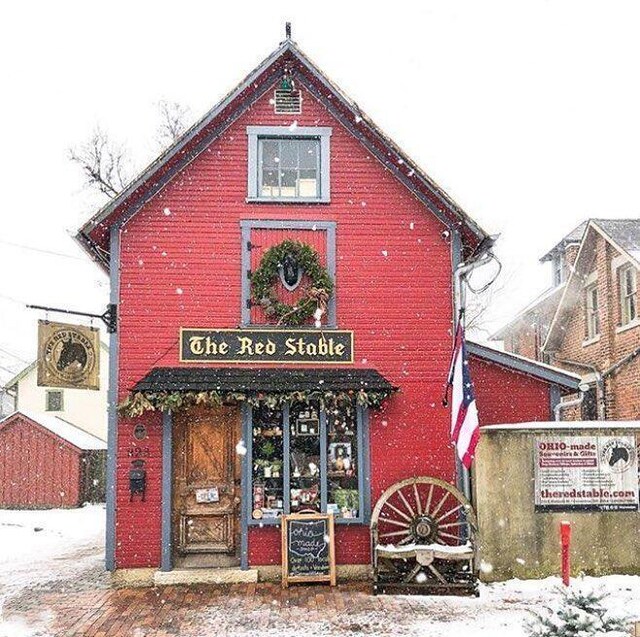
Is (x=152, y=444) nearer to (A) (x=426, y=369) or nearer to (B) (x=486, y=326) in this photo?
(A) (x=426, y=369)

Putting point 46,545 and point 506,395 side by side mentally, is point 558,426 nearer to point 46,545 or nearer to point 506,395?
point 506,395

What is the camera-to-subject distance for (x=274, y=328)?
11.4m

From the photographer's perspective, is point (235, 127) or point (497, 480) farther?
point (235, 127)

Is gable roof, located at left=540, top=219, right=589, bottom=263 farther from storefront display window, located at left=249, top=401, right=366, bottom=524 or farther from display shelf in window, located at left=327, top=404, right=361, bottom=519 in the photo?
storefront display window, located at left=249, top=401, right=366, bottom=524

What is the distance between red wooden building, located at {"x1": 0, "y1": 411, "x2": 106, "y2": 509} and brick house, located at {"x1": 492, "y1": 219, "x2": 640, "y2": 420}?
14.2m

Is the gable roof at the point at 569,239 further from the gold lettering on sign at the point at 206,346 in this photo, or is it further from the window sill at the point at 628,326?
the gold lettering on sign at the point at 206,346

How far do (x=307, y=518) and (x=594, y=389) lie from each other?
11.2 m

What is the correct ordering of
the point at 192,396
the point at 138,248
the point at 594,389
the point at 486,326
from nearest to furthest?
the point at 192,396, the point at 138,248, the point at 594,389, the point at 486,326

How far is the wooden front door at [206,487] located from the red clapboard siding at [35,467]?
43.2 ft

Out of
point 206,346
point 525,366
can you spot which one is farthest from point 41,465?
point 525,366

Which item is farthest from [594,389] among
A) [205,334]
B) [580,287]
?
[205,334]

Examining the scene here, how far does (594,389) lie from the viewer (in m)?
19.5

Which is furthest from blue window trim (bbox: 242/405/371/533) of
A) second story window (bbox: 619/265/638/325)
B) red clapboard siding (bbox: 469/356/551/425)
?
second story window (bbox: 619/265/638/325)

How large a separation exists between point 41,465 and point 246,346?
1488 centimetres
